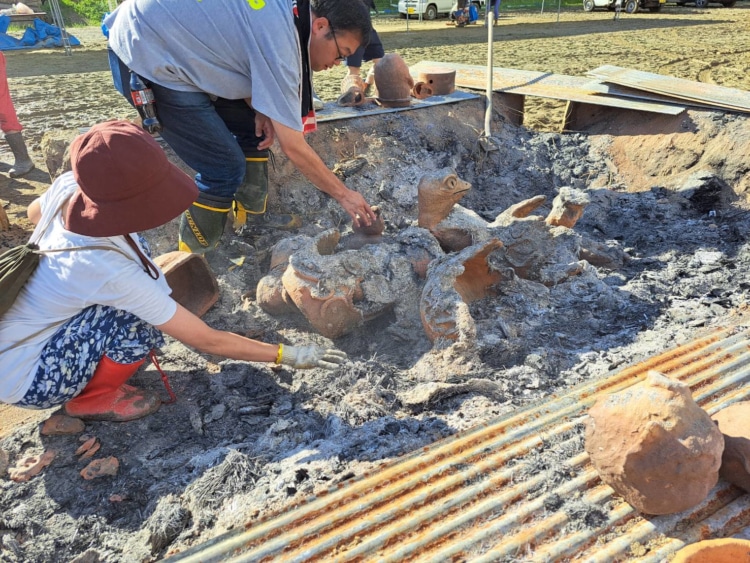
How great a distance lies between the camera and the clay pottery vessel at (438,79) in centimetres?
520

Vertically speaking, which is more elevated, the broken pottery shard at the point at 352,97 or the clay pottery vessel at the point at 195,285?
the broken pottery shard at the point at 352,97

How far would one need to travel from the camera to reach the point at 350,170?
13.8 feet

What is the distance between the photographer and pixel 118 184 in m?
1.75

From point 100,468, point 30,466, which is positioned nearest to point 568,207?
point 100,468

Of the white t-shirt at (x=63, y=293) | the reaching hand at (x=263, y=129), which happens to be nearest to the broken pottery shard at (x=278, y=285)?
the reaching hand at (x=263, y=129)

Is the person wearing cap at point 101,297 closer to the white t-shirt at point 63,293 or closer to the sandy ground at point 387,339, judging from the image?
the white t-shirt at point 63,293

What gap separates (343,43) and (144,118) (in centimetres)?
109

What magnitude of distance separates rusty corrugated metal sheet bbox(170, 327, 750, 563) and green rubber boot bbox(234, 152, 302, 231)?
2180 mm

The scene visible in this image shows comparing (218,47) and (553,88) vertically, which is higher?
(218,47)

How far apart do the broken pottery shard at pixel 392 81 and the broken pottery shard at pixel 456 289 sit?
2.44m

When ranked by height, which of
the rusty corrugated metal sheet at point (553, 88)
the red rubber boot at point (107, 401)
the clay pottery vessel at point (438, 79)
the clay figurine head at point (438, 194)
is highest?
the clay pottery vessel at point (438, 79)

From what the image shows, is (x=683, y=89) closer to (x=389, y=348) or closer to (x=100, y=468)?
(x=389, y=348)

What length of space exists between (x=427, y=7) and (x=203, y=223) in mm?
15765

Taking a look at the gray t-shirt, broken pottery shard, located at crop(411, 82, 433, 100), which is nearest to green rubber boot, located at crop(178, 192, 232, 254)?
the gray t-shirt
